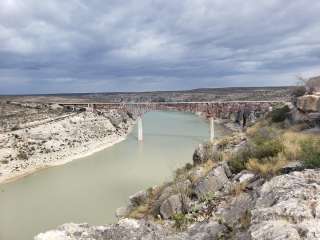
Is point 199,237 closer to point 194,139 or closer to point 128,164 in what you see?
point 128,164

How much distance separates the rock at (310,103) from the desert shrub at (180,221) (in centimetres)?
942

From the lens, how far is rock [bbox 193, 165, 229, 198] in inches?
359

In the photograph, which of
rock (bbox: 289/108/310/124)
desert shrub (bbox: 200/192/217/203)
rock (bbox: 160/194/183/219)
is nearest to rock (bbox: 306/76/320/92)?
rock (bbox: 289/108/310/124)

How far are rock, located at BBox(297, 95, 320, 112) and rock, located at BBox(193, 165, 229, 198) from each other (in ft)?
23.4

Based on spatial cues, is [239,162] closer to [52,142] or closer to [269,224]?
[269,224]

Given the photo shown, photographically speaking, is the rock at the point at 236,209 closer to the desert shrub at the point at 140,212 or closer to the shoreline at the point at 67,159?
the desert shrub at the point at 140,212

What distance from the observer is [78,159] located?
39750 millimetres

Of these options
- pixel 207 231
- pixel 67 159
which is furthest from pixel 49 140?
pixel 207 231

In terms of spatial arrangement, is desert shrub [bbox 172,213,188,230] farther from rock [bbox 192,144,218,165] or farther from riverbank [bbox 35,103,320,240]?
rock [bbox 192,144,218,165]

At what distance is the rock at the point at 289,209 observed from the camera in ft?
14.3

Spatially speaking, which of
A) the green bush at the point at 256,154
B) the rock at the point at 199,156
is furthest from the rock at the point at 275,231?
the rock at the point at 199,156

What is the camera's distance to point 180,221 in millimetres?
7586

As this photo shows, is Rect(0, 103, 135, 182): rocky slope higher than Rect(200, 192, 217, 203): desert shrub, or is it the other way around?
Rect(200, 192, 217, 203): desert shrub

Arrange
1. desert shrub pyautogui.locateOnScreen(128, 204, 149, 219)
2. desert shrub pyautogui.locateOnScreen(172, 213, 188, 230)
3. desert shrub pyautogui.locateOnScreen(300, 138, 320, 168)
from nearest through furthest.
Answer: desert shrub pyautogui.locateOnScreen(300, 138, 320, 168) → desert shrub pyautogui.locateOnScreen(172, 213, 188, 230) → desert shrub pyautogui.locateOnScreen(128, 204, 149, 219)
